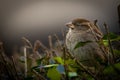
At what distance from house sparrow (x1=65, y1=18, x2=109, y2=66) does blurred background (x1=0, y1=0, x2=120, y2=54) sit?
297 mm

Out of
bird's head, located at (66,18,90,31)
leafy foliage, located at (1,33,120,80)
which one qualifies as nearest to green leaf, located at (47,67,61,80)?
leafy foliage, located at (1,33,120,80)

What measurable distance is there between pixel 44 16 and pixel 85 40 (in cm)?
59

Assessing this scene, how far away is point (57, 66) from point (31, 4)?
670mm

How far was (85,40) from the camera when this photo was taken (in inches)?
22.7

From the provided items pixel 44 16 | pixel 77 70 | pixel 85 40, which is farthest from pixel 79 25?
pixel 44 16

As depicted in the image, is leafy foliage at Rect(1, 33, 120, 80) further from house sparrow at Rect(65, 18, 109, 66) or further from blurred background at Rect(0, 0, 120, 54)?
blurred background at Rect(0, 0, 120, 54)

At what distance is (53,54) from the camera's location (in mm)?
546

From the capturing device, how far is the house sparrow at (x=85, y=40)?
0.48 metres

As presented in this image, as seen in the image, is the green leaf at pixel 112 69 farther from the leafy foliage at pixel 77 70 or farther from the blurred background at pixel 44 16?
the blurred background at pixel 44 16

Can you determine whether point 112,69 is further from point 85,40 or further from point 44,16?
point 44,16

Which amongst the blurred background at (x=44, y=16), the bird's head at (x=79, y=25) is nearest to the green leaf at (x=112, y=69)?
the bird's head at (x=79, y=25)

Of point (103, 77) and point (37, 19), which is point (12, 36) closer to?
point (37, 19)

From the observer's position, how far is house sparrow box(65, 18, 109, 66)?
479mm

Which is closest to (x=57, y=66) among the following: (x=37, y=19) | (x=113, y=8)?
(x=113, y=8)
